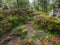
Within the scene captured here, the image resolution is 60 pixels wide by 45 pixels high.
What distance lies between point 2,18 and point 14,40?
5525 millimetres

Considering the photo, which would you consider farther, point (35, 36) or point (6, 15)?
point (6, 15)

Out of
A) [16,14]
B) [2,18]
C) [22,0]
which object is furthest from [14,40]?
[22,0]

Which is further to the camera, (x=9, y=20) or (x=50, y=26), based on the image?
(x=9, y=20)

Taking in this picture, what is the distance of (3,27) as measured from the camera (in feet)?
51.5

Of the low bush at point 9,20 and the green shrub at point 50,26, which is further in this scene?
the low bush at point 9,20

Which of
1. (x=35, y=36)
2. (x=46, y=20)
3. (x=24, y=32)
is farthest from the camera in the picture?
(x=46, y=20)

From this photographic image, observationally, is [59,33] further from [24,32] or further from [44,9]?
[44,9]

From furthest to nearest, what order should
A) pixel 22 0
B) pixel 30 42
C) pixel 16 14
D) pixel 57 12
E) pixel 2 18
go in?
pixel 22 0, pixel 57 12, pixel 16 14, pixel 2 18, pixel 30 42

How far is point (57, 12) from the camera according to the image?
26547 millimetres

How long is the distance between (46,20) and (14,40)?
4.13m

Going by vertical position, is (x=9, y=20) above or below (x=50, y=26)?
above

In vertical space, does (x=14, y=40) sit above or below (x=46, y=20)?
below

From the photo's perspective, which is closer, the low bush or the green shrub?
the green shrub

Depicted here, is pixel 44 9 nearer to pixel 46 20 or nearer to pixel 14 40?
pixel 46 20
